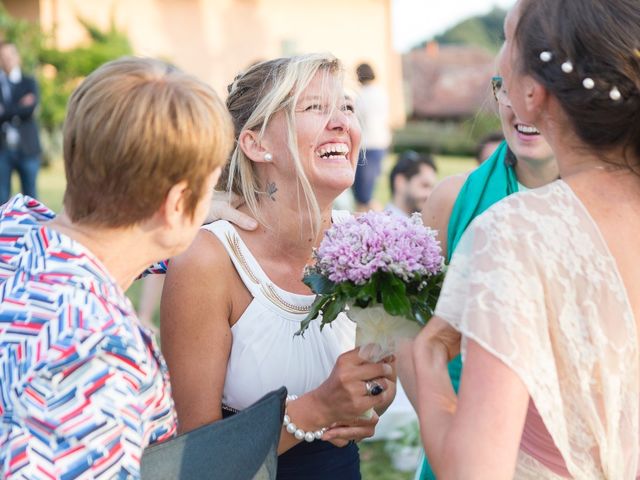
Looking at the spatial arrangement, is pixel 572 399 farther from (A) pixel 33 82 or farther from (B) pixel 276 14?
(B) pixel 276 14

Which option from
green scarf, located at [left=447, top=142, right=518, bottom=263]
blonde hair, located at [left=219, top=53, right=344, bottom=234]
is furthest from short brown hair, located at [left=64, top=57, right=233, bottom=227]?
green scarf, located at [left=447, top=142, right=518, bottom=263]

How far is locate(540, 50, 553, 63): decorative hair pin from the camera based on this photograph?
6.03 feet

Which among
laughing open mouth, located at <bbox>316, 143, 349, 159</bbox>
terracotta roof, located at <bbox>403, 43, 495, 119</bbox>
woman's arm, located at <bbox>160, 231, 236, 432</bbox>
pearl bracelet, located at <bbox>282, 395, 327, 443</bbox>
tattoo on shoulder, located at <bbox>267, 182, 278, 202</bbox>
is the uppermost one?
laughing open mouth, located at <bbox>316, 143, 349, 159</bbox>

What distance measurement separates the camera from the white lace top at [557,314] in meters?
1.73

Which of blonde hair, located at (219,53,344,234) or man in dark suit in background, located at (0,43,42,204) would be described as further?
man in dark suit in background, located at (0,43,42,204)

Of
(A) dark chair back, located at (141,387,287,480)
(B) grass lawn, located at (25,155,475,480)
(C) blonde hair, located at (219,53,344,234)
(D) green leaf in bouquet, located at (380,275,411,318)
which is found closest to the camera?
(A) dark chair back, located at (141,387,287,480)

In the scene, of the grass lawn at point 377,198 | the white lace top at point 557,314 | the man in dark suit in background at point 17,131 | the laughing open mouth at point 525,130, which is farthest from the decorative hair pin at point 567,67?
the man in dark suit in background at point 17,131

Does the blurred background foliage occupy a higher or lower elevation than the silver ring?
lower

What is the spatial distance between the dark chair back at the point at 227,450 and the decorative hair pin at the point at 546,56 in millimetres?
1097

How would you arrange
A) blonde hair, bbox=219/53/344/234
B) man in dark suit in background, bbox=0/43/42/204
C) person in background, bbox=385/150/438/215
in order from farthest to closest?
man in dark suit in background, bbox=0/43/42/204, person in background, bbox=385/150/438/215, blonde hair, bbox=219/53/344/234

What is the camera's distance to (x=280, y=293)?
2809 mm

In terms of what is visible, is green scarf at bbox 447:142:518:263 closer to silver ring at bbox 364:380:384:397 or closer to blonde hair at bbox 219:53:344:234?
blonde hair at bbox 219:53:344:234

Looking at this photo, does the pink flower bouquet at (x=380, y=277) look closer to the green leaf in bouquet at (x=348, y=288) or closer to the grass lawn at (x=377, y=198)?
the green leaf in bouquet at (x=348, y=288)

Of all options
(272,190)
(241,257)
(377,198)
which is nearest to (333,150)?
(272,190)
